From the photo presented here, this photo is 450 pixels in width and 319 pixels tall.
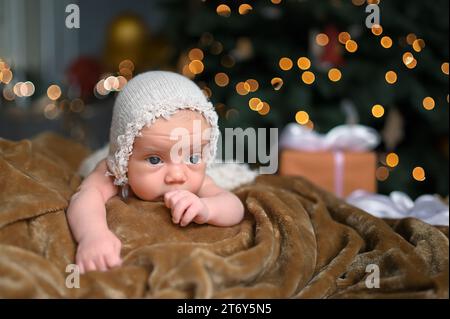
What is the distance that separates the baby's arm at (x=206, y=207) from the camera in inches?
46.3

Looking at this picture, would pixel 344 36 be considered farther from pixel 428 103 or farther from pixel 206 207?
pixel 206 207

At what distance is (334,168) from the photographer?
221 cm

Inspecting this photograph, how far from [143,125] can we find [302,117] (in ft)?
4.53

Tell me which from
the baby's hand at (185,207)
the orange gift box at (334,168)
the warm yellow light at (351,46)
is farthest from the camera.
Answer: the warm yellow light at (351,46)

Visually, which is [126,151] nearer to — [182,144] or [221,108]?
[182,144]

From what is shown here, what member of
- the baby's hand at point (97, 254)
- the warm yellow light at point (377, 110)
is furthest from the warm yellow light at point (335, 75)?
the baby's hand at point (97, 254)

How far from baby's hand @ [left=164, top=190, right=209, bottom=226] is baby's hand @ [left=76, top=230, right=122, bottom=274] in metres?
0.14

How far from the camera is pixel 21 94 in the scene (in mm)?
3910

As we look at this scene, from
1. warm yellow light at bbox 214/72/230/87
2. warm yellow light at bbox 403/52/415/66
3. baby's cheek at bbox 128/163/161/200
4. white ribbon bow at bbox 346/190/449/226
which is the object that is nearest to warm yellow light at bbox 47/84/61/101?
warm yellow light at bbox 214/72/230/87

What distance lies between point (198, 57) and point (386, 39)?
0.88 m

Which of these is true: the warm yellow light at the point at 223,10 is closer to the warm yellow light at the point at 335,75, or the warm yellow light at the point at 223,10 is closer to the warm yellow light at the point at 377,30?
the warm yellow light at the point at 335,75

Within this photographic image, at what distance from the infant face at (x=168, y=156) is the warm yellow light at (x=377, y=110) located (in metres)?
1.40
